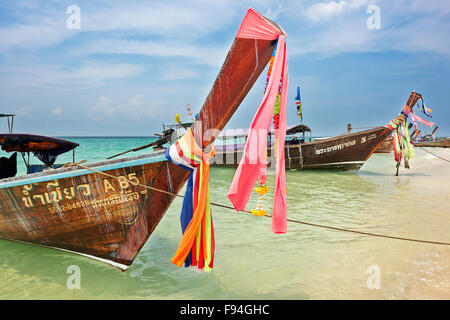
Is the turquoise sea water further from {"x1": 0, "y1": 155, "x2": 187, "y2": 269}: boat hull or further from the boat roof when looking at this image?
the boat roof

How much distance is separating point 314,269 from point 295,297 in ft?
2.46

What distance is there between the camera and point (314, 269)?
4094mm

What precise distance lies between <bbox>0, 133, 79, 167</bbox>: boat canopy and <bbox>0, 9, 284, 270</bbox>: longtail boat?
1.35m

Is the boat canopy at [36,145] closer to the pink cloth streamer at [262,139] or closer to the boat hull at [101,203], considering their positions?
the boat hull at [101,203]

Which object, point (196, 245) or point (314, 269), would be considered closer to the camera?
point (196, 245)

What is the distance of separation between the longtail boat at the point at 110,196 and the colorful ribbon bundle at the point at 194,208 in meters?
0.17

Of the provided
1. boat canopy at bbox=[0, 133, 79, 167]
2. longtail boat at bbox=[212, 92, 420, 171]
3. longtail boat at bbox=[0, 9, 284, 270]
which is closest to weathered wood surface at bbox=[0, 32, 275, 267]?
longtail boat at bbox=[0, 9, 284, 270]

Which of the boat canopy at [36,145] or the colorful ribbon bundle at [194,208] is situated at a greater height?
the boat canopy at [36,145]

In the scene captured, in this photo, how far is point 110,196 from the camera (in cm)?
369

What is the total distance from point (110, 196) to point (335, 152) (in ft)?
42.2

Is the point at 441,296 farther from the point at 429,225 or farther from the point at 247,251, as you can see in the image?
the point at 429,225

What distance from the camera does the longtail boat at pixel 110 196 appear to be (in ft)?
10.1

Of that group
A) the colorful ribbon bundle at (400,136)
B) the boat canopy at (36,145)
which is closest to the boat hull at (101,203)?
the boat canopy at (36,145)

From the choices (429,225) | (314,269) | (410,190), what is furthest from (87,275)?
(410,190)
